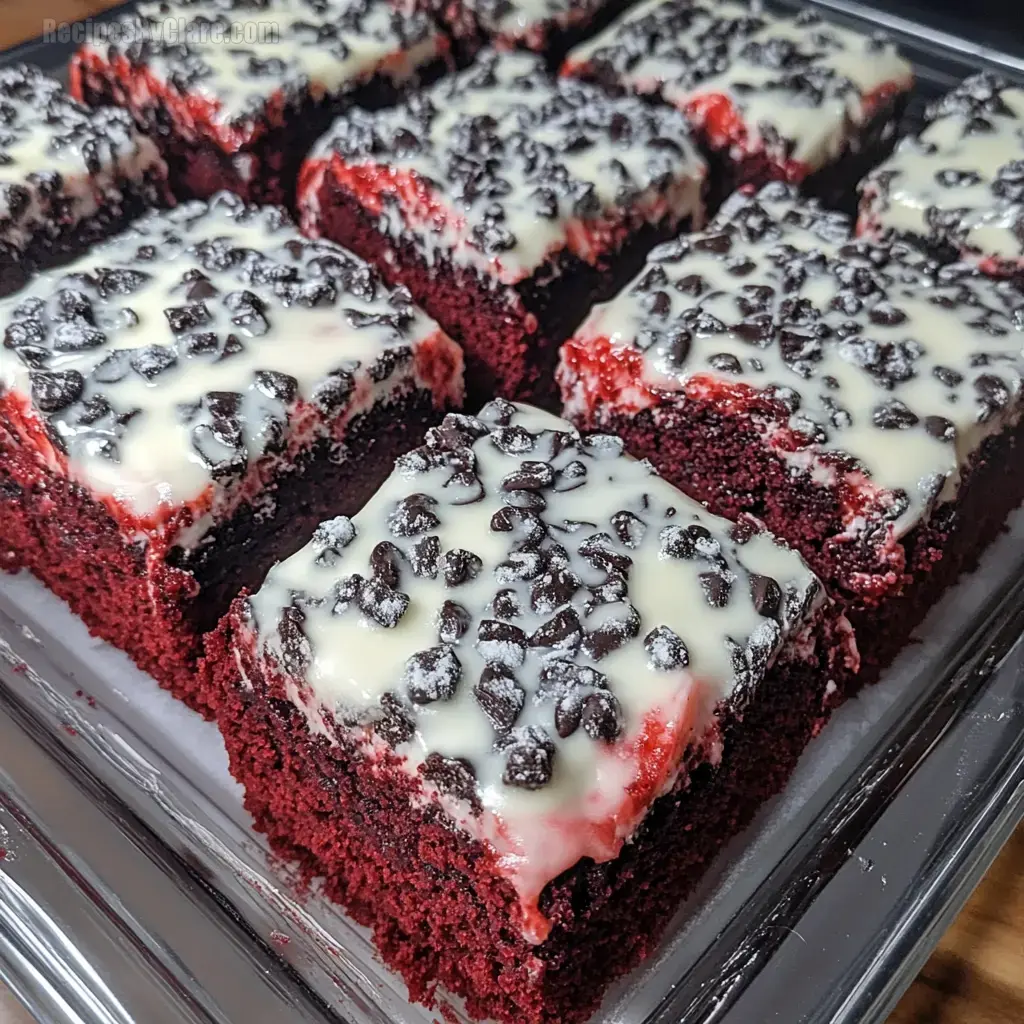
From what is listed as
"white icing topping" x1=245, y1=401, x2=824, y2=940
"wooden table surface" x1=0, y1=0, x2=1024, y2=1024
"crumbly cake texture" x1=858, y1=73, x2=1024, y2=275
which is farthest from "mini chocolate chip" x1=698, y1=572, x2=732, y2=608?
"crumbly cake texture" x1=858, y1=73, x2=1024, y2=275

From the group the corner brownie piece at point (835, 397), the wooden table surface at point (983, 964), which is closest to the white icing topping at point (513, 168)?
the corner brownie piece at point (835, 397)

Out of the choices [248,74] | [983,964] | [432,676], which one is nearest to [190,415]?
[432,676]

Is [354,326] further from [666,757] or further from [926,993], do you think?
[926,993]

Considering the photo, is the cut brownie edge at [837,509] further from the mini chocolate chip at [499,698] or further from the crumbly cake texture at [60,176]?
the crumbly cake texture at [60,176]

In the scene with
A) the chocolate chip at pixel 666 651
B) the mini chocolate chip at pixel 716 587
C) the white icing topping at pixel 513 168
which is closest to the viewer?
the chocolate chip at pixel 666 651

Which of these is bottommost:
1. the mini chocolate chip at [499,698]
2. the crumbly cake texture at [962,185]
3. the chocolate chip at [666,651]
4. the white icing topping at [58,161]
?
the mini chocolate chip at [499,698]
